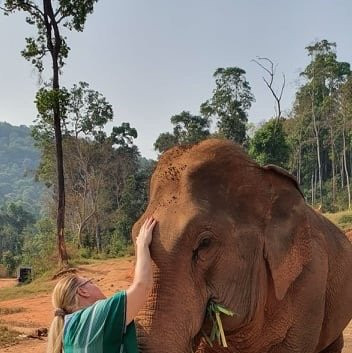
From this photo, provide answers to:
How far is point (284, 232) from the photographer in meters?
4.04

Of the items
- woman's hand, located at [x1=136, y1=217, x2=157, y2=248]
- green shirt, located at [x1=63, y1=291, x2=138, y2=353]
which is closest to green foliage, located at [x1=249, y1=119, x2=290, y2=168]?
woman's hand, located at [x1=136, y1=217, x2=157, y2=248]

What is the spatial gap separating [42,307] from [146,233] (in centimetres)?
1257

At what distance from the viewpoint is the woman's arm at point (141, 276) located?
2.84 m

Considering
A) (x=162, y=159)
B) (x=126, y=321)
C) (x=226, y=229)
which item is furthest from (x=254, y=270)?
(x=126, y=321)

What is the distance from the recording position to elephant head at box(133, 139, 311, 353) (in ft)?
10.7

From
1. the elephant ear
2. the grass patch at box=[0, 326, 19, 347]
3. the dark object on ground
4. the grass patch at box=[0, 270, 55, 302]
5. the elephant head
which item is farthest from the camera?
the dark object on ground

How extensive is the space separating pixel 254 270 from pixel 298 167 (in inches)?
1813

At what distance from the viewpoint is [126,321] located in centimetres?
279

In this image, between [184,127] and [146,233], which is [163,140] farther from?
[146,233]

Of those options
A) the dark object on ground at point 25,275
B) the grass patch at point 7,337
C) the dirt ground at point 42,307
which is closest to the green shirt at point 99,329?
the dirt ground at point 42,307

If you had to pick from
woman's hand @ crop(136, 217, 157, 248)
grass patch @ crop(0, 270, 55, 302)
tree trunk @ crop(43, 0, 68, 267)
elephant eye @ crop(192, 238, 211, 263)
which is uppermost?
tree trunk @ crop(43, 0, 68, 267)

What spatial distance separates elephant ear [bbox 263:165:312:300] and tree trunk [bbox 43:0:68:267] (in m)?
18.0

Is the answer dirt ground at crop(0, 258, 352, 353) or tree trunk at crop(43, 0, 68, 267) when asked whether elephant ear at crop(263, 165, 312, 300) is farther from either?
tree trunk at crop(43, 0, 68, 267)

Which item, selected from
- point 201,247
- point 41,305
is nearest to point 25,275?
point 41,305
